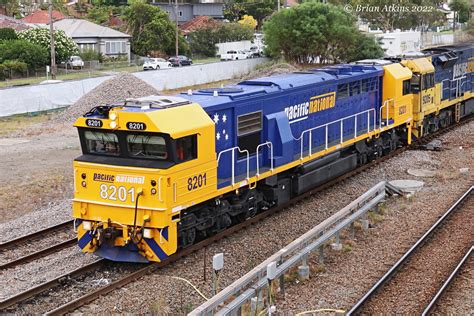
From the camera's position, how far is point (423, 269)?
12.2 metres

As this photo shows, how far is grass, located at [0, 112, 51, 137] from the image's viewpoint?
30.2 m

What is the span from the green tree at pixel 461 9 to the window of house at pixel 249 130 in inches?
3849

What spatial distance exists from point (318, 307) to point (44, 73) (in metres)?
52.5

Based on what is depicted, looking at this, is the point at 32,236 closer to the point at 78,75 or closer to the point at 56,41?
the point at 78,75

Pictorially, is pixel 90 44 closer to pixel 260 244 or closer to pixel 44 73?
pixel 44 73

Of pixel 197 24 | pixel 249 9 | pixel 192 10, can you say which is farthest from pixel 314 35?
pixel 249 9

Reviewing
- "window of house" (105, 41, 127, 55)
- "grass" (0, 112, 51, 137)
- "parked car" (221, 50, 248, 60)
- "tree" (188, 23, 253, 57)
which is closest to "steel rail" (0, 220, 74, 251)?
"grass" (0, 112, 51, 137)

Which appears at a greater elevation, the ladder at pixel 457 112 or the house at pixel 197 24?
the house at pixel 197 24

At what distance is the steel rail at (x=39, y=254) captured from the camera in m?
12.5

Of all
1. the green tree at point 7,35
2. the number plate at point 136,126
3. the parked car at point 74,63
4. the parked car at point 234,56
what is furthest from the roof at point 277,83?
the green tree at point 7,35

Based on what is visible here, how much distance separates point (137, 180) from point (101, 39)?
2368 inches

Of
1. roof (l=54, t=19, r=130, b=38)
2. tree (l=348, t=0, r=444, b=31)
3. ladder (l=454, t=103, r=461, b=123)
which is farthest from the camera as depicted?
tree (l=348, t=0, r=444, b=31)

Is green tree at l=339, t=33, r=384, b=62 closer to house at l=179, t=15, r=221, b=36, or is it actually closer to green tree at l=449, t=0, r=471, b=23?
house at l=179, t=15, r=221, b=36

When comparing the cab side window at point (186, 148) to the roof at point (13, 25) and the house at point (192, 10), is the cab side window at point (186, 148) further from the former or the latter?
the house at point (192, 10)
